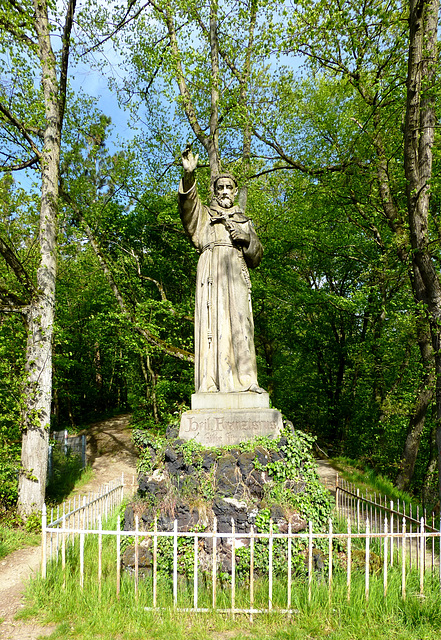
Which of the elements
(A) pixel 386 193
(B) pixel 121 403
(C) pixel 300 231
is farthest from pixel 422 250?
(B) pixel 121 403

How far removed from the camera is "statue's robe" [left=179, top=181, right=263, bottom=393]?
18.2ft

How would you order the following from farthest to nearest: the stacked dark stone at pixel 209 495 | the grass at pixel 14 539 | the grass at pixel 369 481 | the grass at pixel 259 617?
1. the grass at pixel 369 481
2. the grass at pixel 14 539
3. the stacked dark stone at pixel 209 495
4. the grass at pixel 259 617

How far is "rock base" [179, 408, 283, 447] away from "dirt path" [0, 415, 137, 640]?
85.7 inches

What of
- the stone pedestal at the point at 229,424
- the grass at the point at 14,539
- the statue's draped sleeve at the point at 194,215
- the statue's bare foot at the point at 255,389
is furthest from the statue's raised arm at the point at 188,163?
the grass at the point at 14,539

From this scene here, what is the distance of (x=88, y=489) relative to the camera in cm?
1019

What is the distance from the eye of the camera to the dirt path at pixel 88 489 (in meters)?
3.50

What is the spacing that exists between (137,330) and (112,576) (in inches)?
326

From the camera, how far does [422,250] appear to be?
6559 mm

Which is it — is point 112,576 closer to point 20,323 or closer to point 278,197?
point 20,323

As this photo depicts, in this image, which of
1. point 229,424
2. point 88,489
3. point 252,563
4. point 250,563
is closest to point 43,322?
point 88,489

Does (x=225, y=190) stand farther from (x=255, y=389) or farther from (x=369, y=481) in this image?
(x=369, y=481)

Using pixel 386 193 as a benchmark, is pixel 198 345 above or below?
below

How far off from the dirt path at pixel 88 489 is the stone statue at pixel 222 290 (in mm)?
2888

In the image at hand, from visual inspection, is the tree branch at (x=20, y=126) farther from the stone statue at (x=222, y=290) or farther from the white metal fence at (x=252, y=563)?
the white metal fence at (x=252, y=563)
